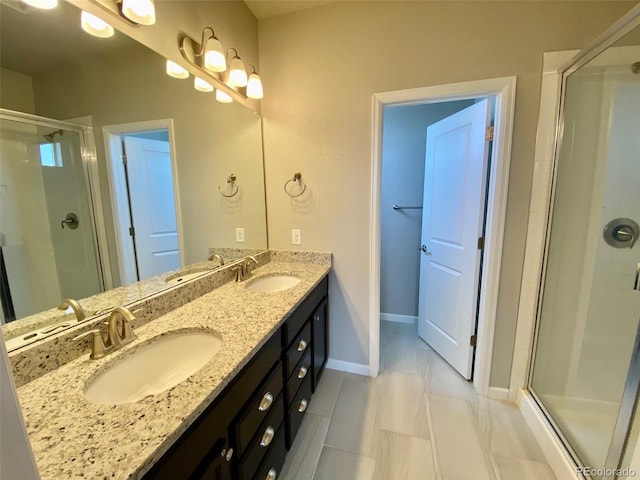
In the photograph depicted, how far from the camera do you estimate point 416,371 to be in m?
2.07

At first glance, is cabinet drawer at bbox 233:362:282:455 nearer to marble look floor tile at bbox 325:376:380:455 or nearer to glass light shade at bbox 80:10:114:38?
marble look floor tile at bbox 325:376:380:455

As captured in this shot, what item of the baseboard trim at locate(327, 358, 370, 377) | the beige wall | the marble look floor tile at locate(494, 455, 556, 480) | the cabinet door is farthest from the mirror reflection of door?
the marble look floor tile at locate(494, 455, 556, 480)

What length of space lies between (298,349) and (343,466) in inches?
24.2

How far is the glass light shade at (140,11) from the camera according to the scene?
3.30ft

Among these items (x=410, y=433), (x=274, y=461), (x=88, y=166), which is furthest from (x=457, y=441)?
(x=88, y=166)

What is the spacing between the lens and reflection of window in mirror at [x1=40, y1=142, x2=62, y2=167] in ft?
2.71

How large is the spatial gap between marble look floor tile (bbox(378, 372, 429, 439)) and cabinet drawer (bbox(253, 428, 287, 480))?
65cm

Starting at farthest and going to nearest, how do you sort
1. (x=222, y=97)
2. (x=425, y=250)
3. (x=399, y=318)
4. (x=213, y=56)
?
(x=399, y=318), (x=425, y=250), (x=222, y=97), (x=213, y=56)

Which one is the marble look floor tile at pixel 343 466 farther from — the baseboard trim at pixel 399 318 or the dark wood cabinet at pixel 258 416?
the baseboard trim at pixel 399 318

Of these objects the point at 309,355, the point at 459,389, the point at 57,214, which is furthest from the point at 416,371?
the point at 57,214

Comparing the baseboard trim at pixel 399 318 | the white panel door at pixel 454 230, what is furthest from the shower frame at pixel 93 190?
the baseboard trim at pixel 399 318

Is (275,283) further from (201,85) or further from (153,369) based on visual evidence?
(201,85)

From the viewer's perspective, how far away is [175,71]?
131cm

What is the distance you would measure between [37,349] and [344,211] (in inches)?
62.6
